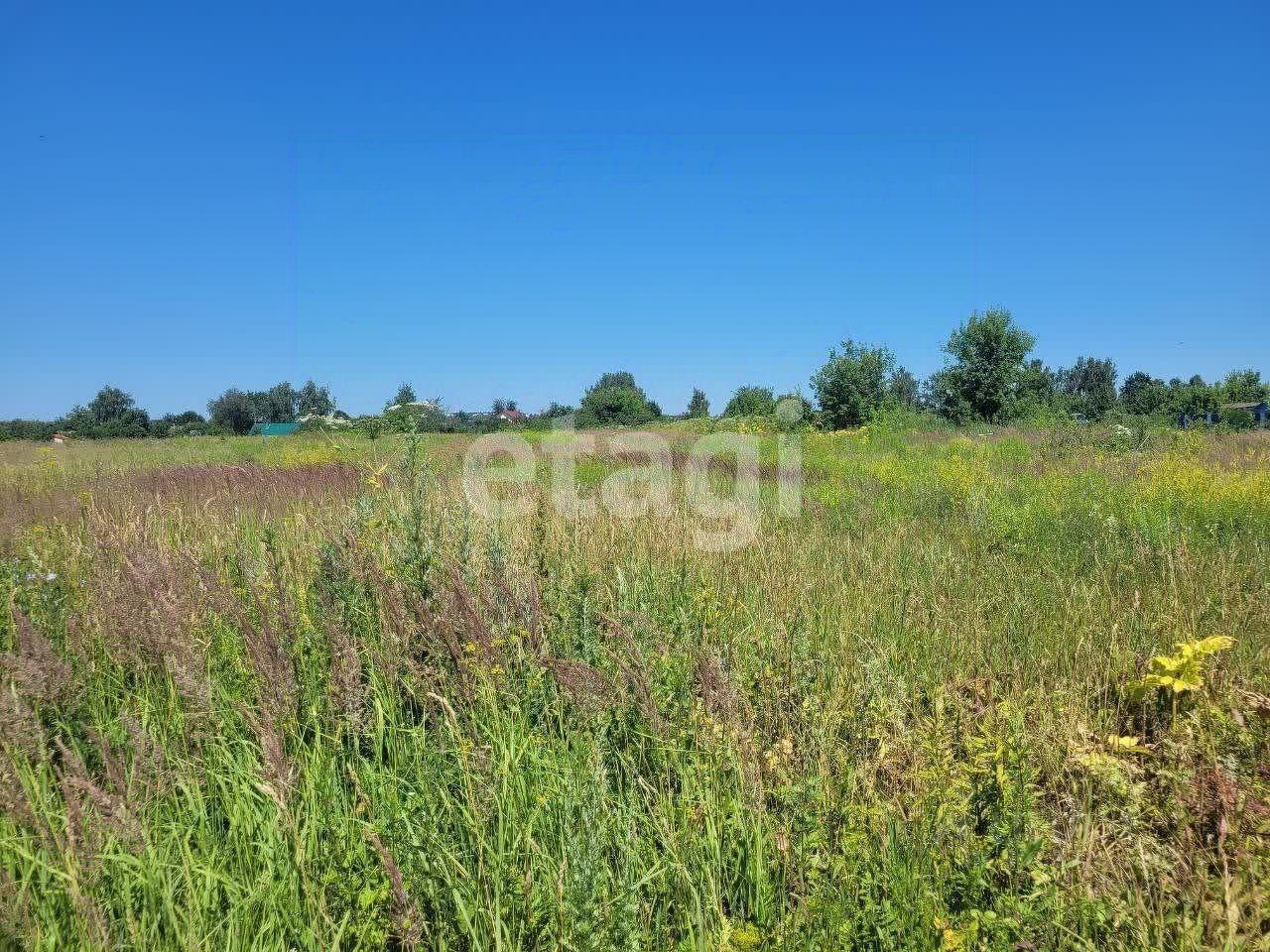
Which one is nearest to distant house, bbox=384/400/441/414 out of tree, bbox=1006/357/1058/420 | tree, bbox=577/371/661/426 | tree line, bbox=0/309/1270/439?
tree line, bbox=0/309/1270/439

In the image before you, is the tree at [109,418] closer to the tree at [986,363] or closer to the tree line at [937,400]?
the tree line at [937,400]

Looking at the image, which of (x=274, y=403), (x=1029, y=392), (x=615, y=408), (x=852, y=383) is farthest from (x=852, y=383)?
(x=274, y=403)

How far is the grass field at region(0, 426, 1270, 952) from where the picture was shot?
5.51ft

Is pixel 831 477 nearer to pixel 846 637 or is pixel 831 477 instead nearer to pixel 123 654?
pixel 846 637

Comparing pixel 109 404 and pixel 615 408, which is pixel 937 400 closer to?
pixel 615 408

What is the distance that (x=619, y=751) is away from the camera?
2.54 m

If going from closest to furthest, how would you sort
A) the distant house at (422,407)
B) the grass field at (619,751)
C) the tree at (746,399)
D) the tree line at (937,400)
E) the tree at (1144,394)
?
the grass field at (619,751) < the distant house at (422,407) < the tree line at (937,400) < the tree at (746,399) < the tree at (1144,394)

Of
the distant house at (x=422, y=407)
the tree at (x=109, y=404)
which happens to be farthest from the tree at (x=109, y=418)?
the distant house at (x=422, y=407)

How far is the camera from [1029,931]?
155cm

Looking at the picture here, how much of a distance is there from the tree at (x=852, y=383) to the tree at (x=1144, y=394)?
12.4 meters

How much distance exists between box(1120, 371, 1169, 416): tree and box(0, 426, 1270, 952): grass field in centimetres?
3816

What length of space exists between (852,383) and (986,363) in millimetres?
9618

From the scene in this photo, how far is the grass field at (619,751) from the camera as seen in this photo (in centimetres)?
168

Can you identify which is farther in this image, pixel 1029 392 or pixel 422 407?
pixel 1029 392
